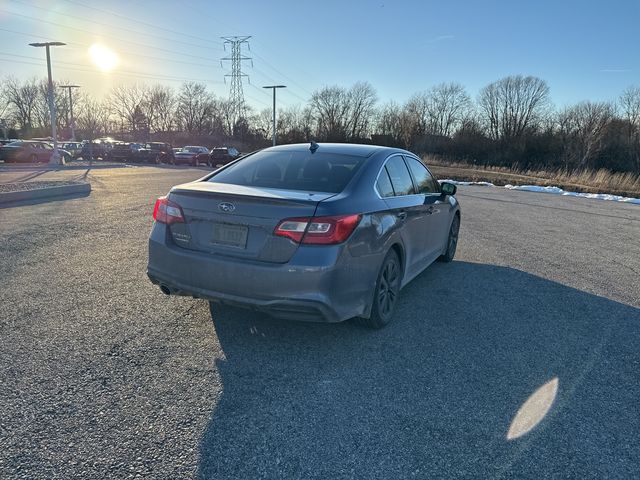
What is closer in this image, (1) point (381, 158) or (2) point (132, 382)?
(2) point (132, 382)

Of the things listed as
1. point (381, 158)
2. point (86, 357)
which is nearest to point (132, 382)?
point (86, 357)

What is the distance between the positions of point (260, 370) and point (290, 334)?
64cm

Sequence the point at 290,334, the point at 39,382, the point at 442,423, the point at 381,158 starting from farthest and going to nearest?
1. the point at 381,158
2. the point at 290,334
3. the point at 39,382
4. the point at 442,423

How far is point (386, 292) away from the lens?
3.95m

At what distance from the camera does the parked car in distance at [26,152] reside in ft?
92.9

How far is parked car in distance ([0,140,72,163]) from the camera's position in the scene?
28.3 m

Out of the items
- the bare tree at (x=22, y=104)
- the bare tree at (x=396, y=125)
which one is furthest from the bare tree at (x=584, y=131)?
the bare tree at (x=22, y=104)

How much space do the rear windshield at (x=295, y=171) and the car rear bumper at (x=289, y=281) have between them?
71 centimetres

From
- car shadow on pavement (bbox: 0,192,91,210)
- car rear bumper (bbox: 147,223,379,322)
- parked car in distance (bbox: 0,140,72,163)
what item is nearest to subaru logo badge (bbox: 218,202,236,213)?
car rear bumper (bbox: 147,223,379,322)

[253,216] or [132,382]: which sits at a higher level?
[253,216]

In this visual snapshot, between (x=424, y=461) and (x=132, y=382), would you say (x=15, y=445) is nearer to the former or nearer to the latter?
(x=132, y=382)

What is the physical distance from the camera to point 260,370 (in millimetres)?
3146

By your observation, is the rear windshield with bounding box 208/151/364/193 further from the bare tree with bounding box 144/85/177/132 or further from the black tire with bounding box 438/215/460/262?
the bare tree with bounding box 144/85/177/132

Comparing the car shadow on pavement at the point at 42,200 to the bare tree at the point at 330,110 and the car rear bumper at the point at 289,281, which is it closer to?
the car rear bumper at the point at 289,281
